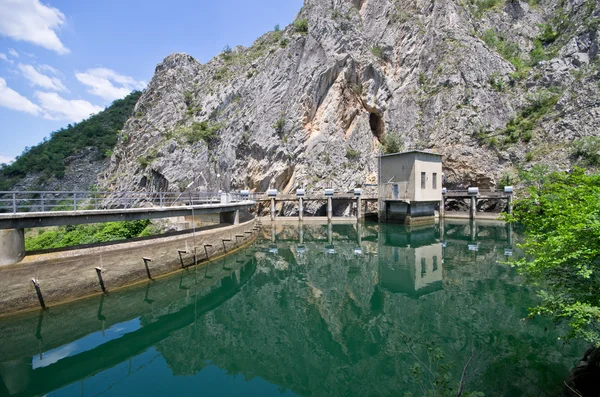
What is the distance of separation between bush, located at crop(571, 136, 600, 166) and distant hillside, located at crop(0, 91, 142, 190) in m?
75.3

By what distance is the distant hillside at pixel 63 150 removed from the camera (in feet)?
221

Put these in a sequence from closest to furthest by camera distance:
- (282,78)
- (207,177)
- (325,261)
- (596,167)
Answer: (325,261), (596,167), (207,177), (282,78)

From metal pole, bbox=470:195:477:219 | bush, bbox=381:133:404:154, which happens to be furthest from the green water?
bush, bbox=381:133:404:154

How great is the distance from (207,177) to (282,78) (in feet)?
60.8

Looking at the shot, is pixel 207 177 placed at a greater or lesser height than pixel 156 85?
lesser

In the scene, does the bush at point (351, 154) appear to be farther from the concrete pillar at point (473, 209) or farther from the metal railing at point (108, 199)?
the metal railing at point (108, 199)

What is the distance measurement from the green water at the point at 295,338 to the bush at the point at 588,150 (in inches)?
985

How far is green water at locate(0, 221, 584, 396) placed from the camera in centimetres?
745

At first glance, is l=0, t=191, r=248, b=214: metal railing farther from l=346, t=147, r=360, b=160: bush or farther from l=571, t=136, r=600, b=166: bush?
l=571, t=136, r=600, b=166: bush

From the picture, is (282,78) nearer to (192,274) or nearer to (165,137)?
(165,137)

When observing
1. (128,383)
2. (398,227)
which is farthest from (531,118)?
(128,383)

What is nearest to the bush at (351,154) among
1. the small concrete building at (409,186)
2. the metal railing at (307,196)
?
the metal railing at (307,196)

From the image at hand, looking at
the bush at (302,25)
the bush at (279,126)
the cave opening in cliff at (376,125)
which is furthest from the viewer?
the cave opening in cliff at (376,125)

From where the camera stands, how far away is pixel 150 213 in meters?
16.2
